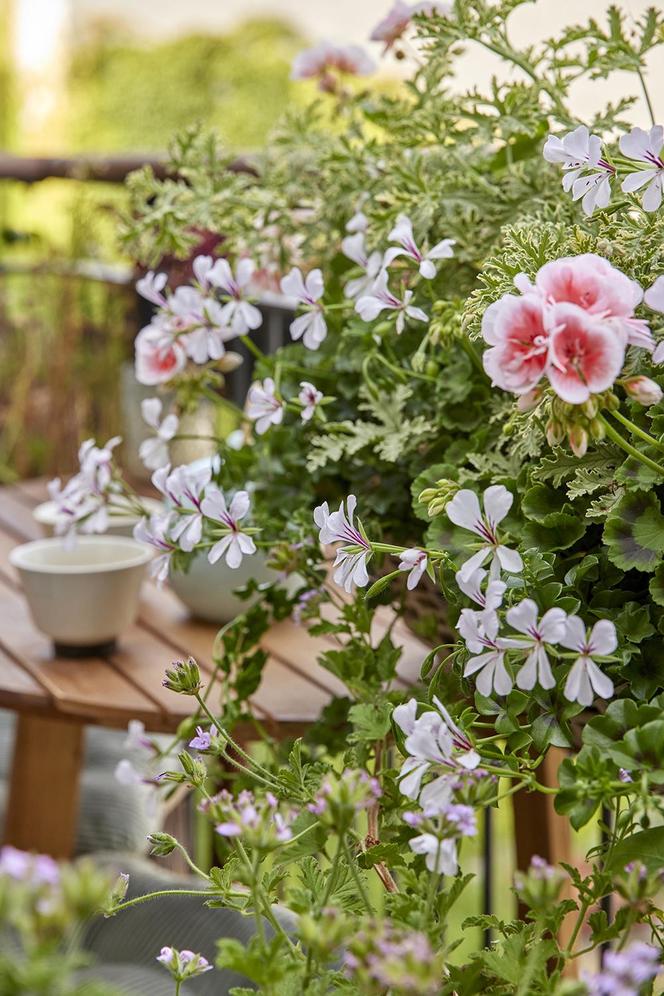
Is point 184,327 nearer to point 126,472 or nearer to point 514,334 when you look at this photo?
point 514,334

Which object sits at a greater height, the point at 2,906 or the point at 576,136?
the point at 576,136

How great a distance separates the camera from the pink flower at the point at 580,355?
50cm

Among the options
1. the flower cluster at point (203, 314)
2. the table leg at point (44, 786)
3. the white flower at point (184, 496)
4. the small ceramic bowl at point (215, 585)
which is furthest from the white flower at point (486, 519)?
the table leg at point (44, 786)

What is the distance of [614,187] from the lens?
771 millimetres

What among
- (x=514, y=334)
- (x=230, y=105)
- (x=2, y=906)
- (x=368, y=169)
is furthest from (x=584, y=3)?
(x=230, y=105)

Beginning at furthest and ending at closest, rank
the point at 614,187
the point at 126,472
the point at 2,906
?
the point at 126,472
the point at 614,187
the point at 2,906

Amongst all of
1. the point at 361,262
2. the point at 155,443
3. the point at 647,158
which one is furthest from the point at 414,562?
the point at 155,443

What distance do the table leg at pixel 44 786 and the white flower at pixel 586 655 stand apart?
1.13m

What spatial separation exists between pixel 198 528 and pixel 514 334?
1.05 feet

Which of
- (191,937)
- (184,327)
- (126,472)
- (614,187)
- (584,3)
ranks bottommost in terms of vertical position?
(191,937)

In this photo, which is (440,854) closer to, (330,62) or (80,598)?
(80,598)

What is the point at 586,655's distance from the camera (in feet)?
1.79

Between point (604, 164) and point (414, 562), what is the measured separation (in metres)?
0.24

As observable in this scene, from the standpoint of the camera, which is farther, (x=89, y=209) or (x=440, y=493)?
(x=89, y=209)
